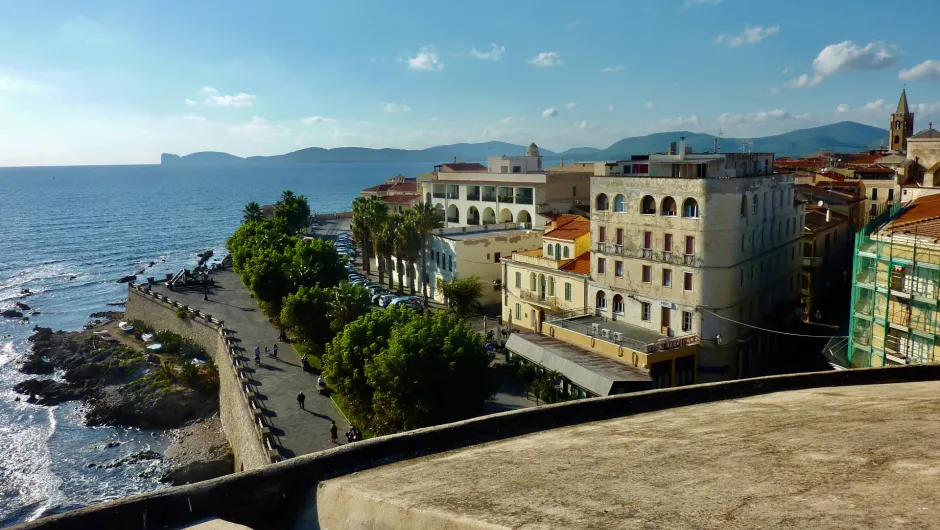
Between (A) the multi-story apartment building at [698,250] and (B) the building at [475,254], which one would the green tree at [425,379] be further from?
(B) the building at [475,254]

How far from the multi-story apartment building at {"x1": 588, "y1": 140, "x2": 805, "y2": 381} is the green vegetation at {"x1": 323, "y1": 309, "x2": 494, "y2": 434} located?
49.1 ft

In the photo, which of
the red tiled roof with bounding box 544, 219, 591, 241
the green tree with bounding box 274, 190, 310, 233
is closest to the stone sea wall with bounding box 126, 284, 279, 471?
the red tiled roof with bounding box 544, 219, 591, 241

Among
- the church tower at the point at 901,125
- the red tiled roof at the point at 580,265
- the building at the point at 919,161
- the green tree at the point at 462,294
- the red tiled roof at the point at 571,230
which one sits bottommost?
the green tree at the point at 462,294

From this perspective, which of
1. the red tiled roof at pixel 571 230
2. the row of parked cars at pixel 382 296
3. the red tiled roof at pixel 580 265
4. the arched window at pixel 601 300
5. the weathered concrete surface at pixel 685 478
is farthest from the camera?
the row of parked cars at pixel 382 296

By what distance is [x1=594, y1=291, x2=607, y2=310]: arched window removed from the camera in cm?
4538

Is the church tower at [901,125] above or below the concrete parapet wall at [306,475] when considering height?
above

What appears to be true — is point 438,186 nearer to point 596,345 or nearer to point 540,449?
point 596,345

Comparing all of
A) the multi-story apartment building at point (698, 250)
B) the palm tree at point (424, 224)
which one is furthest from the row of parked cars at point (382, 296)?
the multi-story apartment building at point (698, 250)

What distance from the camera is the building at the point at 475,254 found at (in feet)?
192

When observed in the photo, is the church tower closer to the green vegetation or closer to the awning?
the awning

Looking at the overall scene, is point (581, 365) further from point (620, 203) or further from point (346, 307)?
point (346, 307)

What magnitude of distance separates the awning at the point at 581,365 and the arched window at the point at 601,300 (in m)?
5.15

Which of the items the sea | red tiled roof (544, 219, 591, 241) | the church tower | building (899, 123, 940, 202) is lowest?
the sea

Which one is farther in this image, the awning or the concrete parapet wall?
the awning
